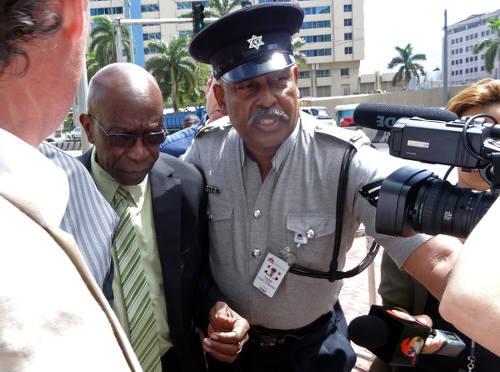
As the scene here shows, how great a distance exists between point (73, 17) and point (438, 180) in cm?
97

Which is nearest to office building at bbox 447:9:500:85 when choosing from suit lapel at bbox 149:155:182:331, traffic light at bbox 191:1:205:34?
traffic light at bbox 191:1:205:34

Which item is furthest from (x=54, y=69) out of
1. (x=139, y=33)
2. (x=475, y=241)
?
(x=139, y=33)

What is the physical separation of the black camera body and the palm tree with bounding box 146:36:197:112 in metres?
42.5

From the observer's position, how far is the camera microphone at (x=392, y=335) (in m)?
1.71

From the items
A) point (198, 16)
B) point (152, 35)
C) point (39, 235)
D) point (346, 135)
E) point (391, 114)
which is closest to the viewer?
point (39, 235)

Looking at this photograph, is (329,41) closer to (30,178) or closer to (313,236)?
(313,236)

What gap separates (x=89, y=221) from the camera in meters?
1.65

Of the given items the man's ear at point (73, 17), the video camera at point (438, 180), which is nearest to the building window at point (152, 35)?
the video camera at point (438, 180)

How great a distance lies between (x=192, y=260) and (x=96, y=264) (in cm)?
56

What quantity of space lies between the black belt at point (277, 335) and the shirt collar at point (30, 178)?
4.62ft

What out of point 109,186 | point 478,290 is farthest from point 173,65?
point 478,290

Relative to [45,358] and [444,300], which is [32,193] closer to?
[45,358]

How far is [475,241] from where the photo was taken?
31.0 inches

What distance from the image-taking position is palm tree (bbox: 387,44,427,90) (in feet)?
224
